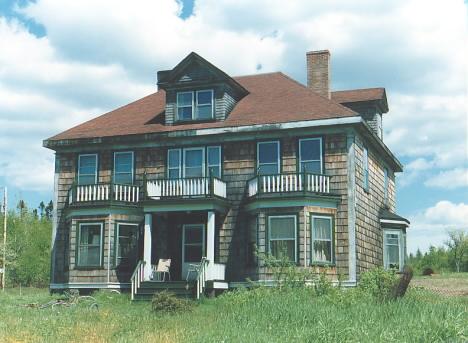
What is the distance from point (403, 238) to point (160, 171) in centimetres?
1086

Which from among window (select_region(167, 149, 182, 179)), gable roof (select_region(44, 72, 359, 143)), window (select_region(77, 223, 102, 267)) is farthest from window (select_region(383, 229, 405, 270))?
window (select_region(77, 223, 102, 267))

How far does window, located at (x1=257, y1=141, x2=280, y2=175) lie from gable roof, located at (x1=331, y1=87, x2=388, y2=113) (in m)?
5.65

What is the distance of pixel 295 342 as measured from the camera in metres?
12.3

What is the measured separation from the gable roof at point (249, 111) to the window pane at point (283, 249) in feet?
14.7

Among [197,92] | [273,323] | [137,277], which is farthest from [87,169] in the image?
[273,323]

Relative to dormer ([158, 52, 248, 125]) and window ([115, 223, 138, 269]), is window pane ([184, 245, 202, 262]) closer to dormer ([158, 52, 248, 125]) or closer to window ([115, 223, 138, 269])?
window ([115, 223, 138, 269])

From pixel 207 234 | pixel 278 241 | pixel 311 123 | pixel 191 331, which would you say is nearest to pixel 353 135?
pixel 311 123

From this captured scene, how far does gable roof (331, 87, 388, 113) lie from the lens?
101ft

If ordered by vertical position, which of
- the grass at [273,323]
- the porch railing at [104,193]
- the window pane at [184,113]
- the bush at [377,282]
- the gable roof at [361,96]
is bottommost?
the grass at [273,323]

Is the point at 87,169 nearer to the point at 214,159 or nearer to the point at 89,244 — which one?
the point at 89,244

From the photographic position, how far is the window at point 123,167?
2827 centimetres

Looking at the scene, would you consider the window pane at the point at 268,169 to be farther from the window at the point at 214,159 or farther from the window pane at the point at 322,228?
the window pane at the point at 322,228

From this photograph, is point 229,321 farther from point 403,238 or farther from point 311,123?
point 403,238

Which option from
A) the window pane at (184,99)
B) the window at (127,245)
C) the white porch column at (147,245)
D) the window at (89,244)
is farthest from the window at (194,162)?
the window at (89,244)
